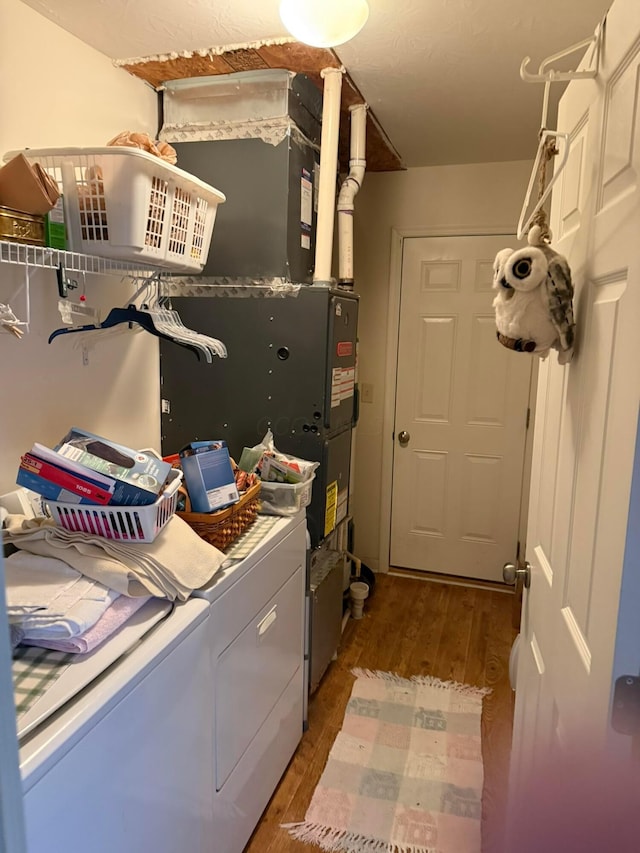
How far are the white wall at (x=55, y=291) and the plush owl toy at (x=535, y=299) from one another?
1.24 metres

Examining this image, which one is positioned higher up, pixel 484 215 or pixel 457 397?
pixel 484 215

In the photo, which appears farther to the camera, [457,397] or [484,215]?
[457,397]

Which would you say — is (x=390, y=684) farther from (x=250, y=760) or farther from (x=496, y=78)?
(x=496, y=78)

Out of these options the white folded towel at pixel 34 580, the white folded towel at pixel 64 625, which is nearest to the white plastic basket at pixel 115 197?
the white folded towel at pixel 34 580

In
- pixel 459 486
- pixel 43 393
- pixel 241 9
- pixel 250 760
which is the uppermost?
pixel 241 9

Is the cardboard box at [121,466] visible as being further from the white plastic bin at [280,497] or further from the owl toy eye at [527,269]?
the owl toy eye at [527,269]

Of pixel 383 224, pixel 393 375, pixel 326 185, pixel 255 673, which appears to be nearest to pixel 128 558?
pixel 255 673

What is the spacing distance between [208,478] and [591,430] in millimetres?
953

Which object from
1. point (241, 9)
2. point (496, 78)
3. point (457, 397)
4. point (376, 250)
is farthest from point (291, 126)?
point (457, 397)

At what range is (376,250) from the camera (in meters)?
3.27

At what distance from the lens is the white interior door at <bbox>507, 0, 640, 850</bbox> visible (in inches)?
31.0

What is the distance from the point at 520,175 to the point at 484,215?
9.9 inches

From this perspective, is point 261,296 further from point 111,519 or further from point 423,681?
point 423,681

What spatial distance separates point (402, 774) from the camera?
6.44 feet
